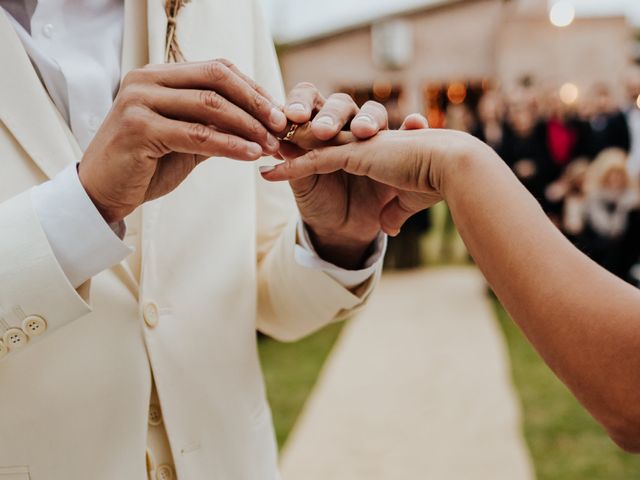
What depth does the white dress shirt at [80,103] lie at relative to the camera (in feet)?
3.74

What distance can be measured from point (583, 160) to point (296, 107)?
747cm

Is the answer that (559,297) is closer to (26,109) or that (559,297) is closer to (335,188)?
(335,188)

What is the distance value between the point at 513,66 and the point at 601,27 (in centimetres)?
273

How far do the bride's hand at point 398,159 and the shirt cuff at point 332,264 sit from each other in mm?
277

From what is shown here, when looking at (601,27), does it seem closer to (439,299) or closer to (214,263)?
(439,299)

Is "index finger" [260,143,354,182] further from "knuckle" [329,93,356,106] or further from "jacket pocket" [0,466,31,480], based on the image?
"jacket pocket" [0,466,31,480]

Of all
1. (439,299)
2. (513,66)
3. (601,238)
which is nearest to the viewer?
(601,238)

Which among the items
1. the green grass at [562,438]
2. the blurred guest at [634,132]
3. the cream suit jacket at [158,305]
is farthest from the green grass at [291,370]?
the blurred guest at [634,132]

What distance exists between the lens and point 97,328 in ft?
4.26

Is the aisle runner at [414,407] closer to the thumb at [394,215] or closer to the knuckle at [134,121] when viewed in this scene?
the thumb at [394,215]

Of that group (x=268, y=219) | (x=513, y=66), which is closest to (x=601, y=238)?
(x=268, y=219)

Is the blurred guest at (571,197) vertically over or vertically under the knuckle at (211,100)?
under

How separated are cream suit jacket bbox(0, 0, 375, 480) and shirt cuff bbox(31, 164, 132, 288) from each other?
0.09 ft

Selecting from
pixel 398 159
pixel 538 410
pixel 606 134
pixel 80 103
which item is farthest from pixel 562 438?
pixel 606 134
